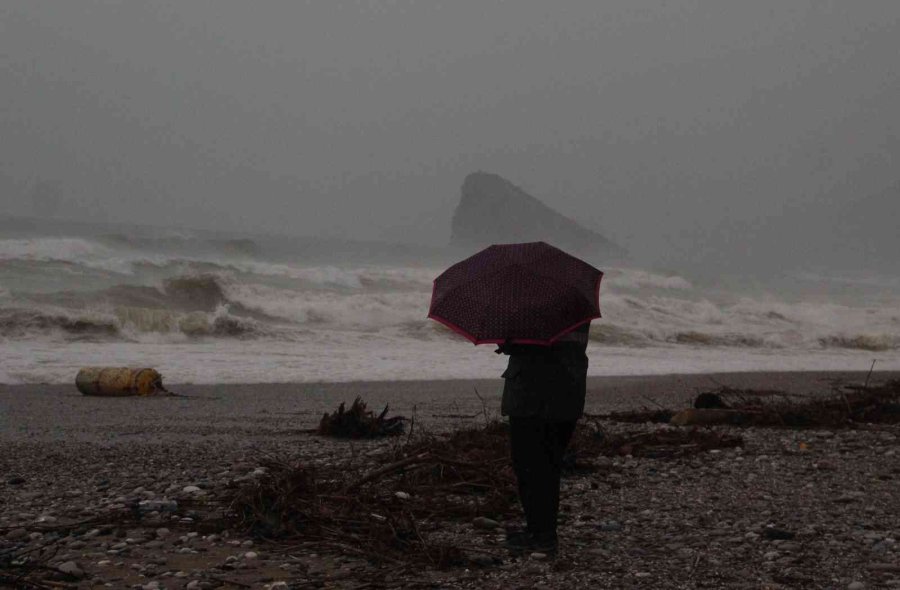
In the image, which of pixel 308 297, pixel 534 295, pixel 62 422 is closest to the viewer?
pixel 534 295

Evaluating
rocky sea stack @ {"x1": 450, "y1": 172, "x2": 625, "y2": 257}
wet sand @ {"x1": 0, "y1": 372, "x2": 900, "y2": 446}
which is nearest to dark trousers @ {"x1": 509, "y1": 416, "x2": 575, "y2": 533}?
wet sand @ {"x1": 0, "y1": 372, "x2": 900, "y2": 446}

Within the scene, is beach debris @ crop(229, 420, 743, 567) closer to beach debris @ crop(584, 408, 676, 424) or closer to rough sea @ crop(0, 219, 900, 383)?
beach debris @ crop(584, 408, 676, 424)

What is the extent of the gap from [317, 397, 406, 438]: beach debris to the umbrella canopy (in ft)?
11.2

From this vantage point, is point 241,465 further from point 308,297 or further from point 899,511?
point 308,297

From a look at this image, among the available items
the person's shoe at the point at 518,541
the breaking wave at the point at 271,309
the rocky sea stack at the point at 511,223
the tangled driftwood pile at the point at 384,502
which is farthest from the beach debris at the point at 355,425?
the rocky sea stack at the point at 511,223

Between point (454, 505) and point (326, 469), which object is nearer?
point (454, 505)

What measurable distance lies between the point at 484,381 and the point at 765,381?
464 centimetres

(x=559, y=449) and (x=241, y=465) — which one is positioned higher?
(x=559, y=449)

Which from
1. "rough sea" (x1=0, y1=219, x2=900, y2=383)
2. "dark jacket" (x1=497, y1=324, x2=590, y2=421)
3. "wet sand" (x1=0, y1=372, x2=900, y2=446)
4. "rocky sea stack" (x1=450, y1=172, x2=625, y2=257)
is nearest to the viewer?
"dark jacket" (x1=497, y1=324, x2=590, y2=421)

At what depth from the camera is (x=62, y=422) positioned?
839cm

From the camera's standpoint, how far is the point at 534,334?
3754 mm

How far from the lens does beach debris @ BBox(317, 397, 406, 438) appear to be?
287 inches

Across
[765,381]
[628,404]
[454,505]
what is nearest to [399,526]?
A: [454,505]

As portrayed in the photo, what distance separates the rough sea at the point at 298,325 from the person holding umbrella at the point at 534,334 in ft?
30.2
